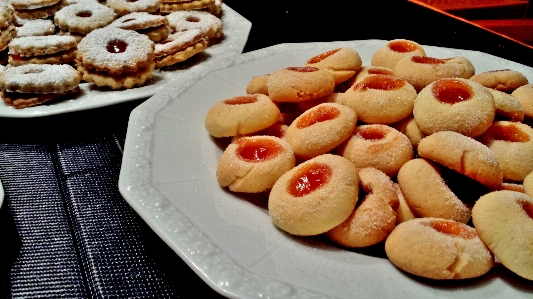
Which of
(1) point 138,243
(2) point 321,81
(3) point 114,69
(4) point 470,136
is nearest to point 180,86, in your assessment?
(3) point 114,69

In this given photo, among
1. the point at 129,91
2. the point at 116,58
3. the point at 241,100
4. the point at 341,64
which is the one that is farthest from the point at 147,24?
the point at 341,64

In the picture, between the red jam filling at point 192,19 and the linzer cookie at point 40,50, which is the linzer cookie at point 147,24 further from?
the linzer cookie at point 40,50

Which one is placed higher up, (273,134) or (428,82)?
(428,82)

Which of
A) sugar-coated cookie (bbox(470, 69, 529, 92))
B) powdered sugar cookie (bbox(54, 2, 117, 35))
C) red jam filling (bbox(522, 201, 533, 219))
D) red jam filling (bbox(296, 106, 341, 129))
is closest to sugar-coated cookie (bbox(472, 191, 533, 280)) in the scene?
red jam filling (bbox(522, 201, 533, 219))

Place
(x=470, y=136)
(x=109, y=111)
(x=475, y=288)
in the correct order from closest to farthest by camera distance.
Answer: (x=475, y=288) < (x=470, y=136) < (x=109, y=111)

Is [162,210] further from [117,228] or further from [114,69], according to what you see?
[114,69]

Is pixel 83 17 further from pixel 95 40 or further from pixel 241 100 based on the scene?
pixel 241 100

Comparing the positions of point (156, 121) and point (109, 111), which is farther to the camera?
point (109, 111)
